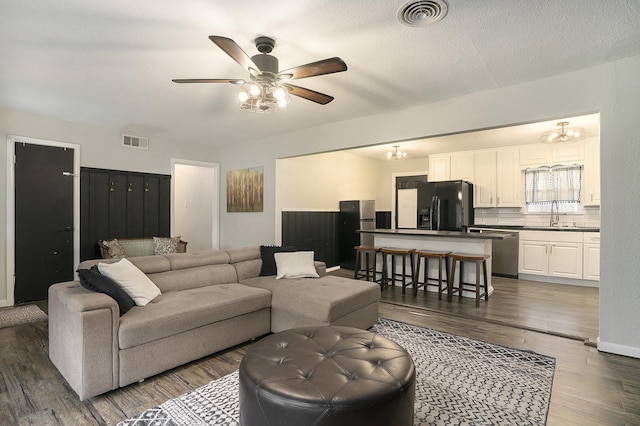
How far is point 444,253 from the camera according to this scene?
4453 millimetres

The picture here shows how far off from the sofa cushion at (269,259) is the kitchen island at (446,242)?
73.2 inches

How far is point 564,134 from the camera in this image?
4328 millimetres

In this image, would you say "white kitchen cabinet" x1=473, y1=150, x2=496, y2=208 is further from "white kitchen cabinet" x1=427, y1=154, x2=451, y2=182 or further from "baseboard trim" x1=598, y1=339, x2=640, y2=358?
"baseboard trim" x1=598, y1=339, x2=640, y2=358

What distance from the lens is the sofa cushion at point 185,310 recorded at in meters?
2.17

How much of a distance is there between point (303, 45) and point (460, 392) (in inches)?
108

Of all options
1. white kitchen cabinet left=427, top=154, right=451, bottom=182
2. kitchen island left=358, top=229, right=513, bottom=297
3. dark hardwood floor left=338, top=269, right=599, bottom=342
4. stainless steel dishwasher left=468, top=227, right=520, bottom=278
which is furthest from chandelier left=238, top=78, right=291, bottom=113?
white kitchen cabinet left=427, top=154, right=451, bottom=182

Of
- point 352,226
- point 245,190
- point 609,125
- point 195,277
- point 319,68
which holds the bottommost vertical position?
point 195,277

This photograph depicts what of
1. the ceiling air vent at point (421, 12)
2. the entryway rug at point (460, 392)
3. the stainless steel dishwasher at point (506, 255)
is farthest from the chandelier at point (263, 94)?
the stainless steel dishwasher at point (506, 255)

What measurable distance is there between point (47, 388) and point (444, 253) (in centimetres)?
430

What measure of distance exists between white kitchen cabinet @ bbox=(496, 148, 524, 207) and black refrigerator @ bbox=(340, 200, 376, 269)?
2.57 m

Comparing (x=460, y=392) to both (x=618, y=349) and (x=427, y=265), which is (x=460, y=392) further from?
(x=427, y=265)

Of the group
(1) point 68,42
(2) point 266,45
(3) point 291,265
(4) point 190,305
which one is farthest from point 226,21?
(3) point 291,265

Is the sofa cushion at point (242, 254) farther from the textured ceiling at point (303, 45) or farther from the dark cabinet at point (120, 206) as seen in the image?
the dark cabinet at point (120, 206)

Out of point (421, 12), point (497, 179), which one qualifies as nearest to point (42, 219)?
point (421, 12)
